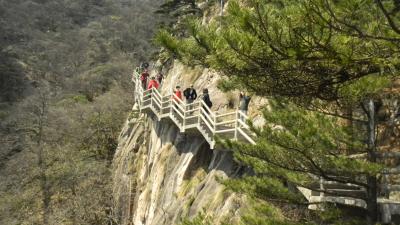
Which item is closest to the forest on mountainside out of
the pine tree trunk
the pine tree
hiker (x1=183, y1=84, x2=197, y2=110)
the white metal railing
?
the white metal railing

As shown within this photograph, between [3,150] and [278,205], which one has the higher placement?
[3,150]

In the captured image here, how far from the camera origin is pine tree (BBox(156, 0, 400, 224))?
4.52 m

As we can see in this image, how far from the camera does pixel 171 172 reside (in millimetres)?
16547

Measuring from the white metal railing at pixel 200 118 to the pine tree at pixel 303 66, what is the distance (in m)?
2.47

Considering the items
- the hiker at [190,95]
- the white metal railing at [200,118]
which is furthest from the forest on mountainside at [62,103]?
the hiker at [190,95]

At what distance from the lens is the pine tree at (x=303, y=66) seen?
452 centimetres

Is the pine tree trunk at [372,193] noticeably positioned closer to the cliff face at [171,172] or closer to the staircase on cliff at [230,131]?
the staircase on cliff at [230,131]

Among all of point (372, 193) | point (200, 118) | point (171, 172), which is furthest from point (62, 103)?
point (372, 193)

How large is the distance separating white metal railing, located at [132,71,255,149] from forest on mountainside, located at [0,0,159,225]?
353 inches

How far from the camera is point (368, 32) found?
4.70m

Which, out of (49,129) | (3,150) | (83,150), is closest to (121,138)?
(83,150)

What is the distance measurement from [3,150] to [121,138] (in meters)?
10.7

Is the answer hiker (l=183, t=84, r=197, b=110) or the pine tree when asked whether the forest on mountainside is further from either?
the pine tree

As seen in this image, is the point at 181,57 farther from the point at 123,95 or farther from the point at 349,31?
the point at 123,95
